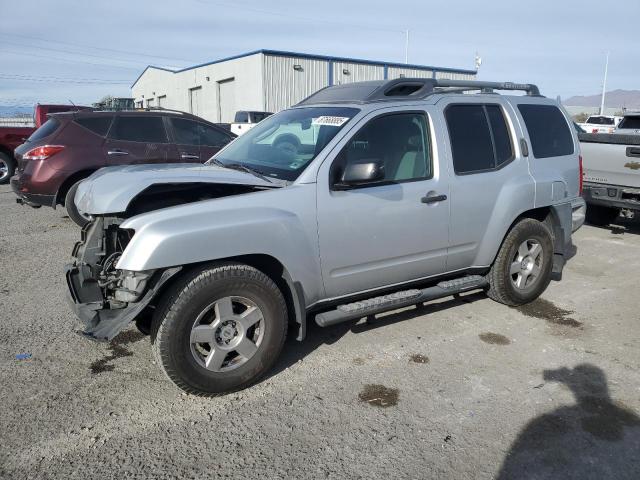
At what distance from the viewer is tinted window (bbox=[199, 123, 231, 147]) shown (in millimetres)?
9078

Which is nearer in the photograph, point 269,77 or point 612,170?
point 612,170

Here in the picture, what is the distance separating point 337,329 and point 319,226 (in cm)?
130

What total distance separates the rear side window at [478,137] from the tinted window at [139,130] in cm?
559

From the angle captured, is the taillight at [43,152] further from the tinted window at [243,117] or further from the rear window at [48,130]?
the tinted window at [243,117]

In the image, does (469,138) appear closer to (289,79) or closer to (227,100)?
(289,79)

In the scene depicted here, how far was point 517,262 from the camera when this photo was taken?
5023mm

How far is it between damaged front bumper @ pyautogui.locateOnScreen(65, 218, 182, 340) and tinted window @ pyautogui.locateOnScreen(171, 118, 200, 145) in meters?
5.15

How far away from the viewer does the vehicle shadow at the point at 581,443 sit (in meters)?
2.79

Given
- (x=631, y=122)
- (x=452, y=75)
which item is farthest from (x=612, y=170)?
(x=452, y=75)

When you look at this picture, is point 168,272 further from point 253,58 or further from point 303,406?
point 253,58

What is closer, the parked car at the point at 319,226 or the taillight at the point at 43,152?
the parked car at the point at 319,226

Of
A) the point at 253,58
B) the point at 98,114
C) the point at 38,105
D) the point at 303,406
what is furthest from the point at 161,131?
the point at 253,58

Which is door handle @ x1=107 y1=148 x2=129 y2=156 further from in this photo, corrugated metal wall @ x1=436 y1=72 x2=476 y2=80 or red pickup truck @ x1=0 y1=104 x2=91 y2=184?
corrugated metal wall @ x1=436 y1=72 x2=476 y2=80

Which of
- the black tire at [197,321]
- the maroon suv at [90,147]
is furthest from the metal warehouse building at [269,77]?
the black tire at [197,321]
